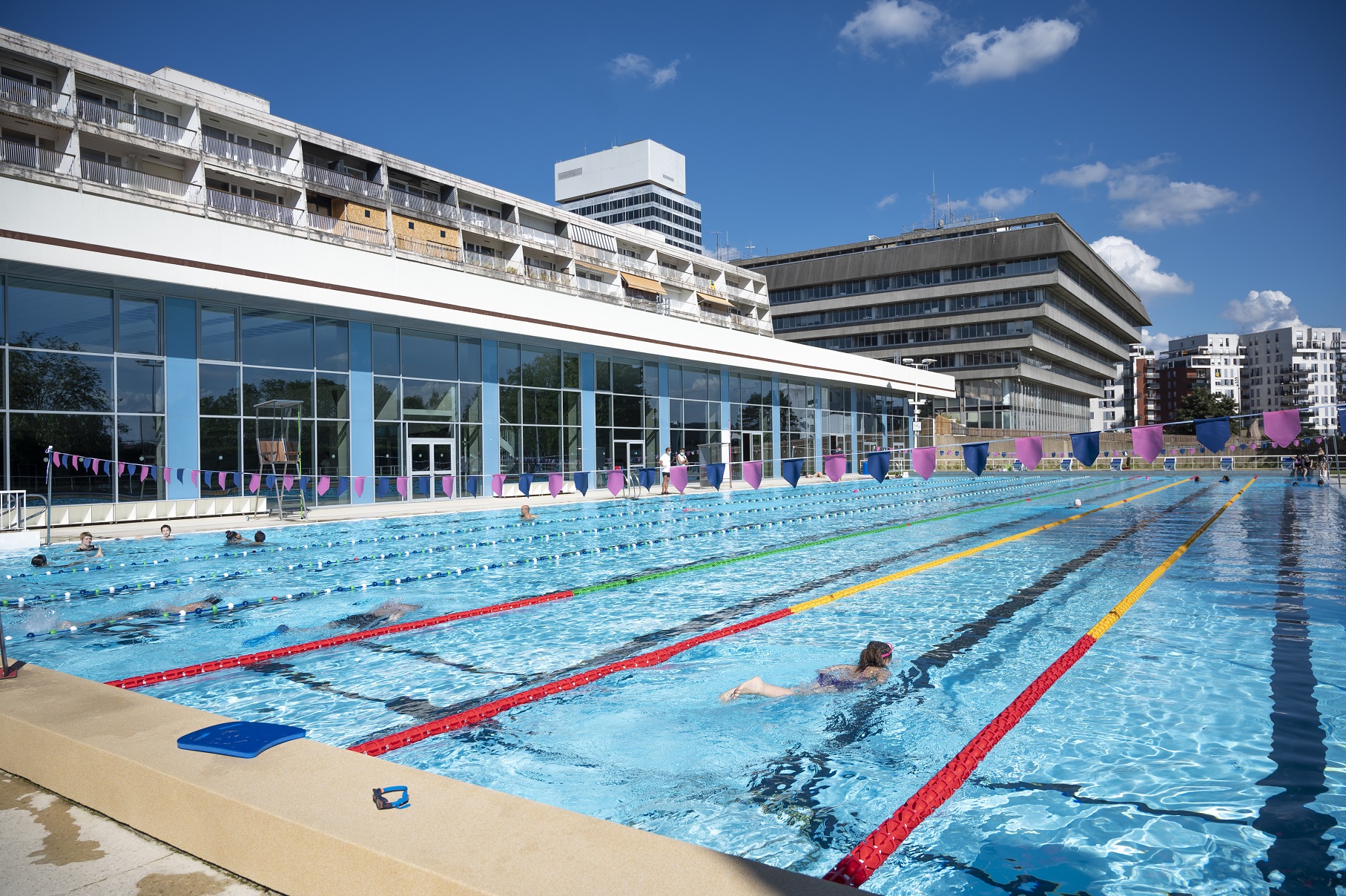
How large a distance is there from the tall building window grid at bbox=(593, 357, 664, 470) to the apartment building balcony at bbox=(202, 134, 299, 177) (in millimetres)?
13806

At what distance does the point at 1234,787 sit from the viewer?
4141mm

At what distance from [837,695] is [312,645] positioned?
4.57m

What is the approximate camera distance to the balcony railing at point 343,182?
95.2 feet

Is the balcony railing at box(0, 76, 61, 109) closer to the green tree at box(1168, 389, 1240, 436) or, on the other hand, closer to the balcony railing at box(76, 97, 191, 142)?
the balcony railing at box(76, 97, 191, 142)

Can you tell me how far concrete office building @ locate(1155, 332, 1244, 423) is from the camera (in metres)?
128

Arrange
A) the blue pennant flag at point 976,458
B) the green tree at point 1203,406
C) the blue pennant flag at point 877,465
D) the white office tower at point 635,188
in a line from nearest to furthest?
the blue pennant flag at point 976,458 < the blue pennant flag at point 877,465 < the green tree at point 1203,406 < the white office tower at point 635,188

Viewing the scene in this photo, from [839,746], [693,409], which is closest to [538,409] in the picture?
[693,409]

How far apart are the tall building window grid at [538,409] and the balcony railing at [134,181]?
36.4 ft

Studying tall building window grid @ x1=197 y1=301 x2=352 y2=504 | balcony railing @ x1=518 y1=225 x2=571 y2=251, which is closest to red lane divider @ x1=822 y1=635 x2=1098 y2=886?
tall building window grid @ x1=197 y1=301 x2=352 y2=504

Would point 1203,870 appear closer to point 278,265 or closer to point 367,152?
point 278,265

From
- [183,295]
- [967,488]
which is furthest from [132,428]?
[967,488]

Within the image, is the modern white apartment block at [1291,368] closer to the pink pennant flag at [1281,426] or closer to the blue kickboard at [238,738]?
the pink pennant flag at [1281,426]

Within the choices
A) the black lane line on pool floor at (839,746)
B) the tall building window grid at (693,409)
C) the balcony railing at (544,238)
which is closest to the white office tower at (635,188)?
the balcony railing at (544,238)

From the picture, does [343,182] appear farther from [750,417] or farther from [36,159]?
[750,417]
